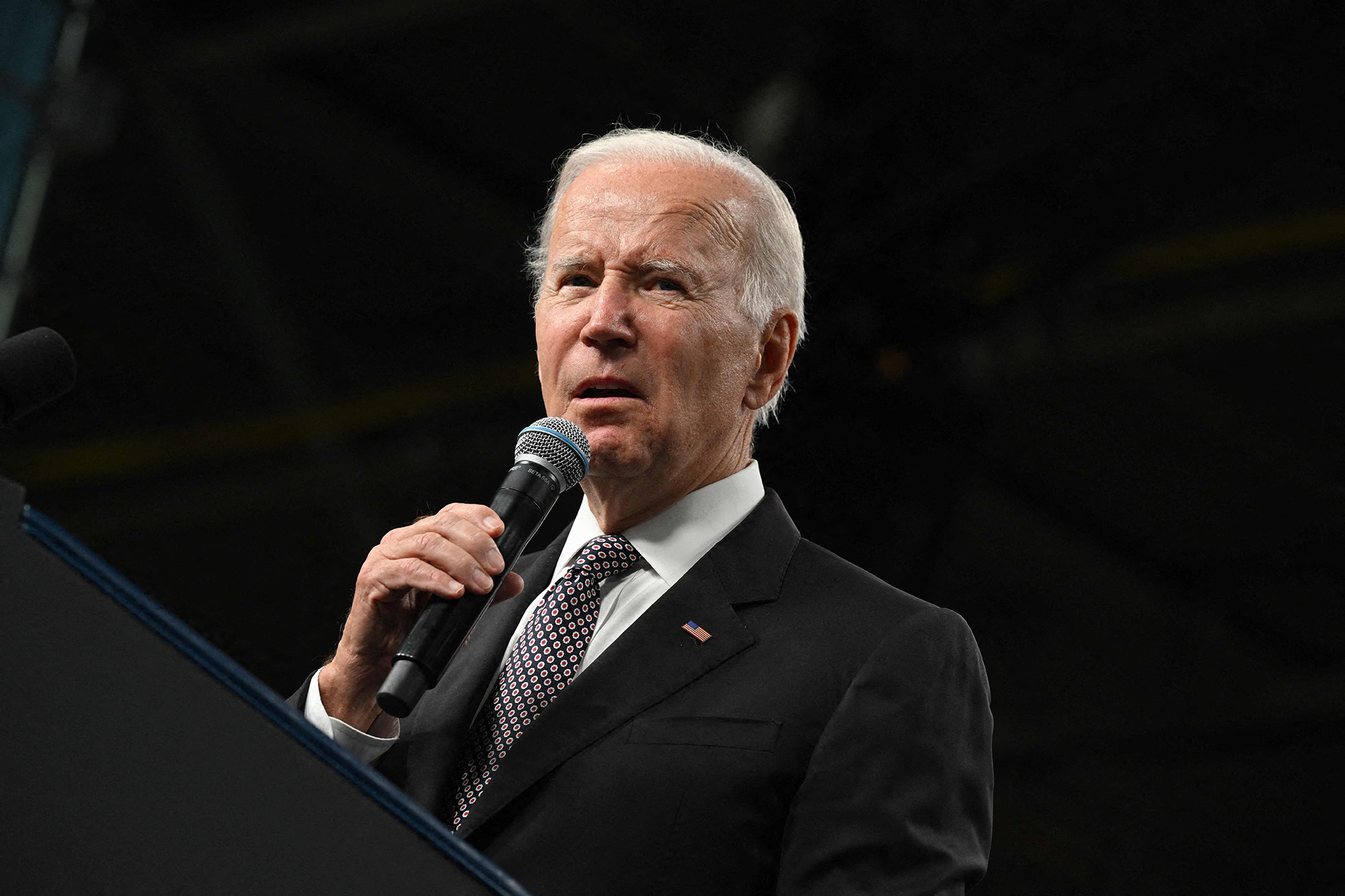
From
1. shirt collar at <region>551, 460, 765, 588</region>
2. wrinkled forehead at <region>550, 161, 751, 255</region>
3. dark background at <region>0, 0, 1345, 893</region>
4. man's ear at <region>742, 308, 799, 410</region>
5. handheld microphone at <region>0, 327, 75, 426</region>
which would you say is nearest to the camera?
handheld microphone at <region>0, 327, 75, 426</region>

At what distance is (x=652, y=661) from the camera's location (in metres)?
1.55

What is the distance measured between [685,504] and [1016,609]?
5409 millimetres

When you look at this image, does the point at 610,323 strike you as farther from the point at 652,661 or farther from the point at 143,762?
the point at 143,762

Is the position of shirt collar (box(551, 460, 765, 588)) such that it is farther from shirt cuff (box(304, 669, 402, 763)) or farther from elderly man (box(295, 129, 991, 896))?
shirt cuff (box(304, 669, 402, 763))

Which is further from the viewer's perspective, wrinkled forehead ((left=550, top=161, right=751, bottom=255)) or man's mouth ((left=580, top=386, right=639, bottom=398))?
wrinkled forehead ((left=550, top=161, right=751, bottom=255))

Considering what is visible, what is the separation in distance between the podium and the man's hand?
0.54 meters

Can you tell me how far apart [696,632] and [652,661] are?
0.07m

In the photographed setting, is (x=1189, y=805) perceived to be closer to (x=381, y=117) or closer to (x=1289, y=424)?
(x=1289, y=424)

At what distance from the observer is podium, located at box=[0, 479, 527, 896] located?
2.52 ft

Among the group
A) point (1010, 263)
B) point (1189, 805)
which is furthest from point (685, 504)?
point (1189, 805)

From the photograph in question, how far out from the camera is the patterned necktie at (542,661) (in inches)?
62.1

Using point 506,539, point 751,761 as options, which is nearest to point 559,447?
point 506,539

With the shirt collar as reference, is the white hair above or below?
above

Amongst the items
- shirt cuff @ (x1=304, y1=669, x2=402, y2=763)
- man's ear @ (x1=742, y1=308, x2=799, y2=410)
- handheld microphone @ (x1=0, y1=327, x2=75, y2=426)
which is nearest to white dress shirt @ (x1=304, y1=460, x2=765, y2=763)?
shirt cuff @ (x1=304, y1=669, x2=402, y2=763)
